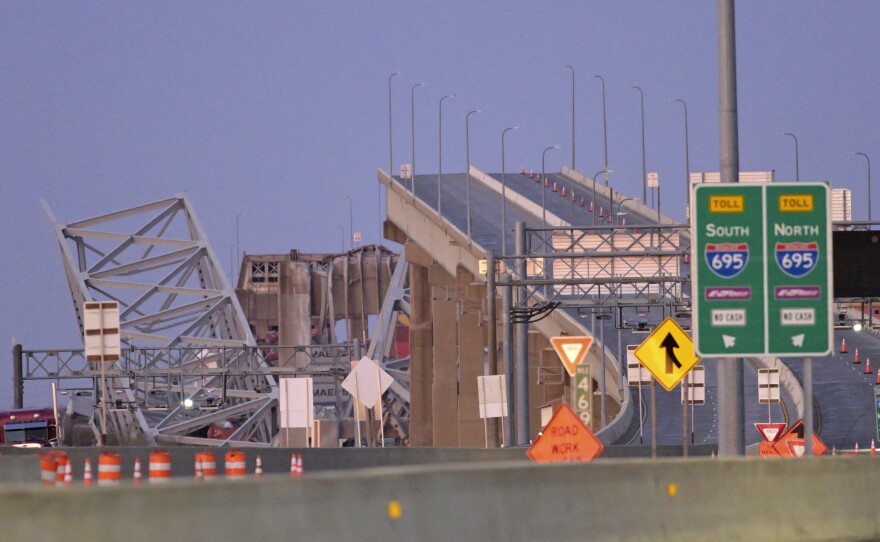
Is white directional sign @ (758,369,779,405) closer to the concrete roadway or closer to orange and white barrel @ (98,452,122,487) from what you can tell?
the concrete roadway

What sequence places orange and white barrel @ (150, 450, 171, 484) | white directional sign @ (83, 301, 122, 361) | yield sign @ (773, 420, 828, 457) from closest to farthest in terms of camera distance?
orange and white barrel @ (150, 450, 171, 484), white directional sign @ (83, 301, 122, 361), yield sign @ (773, 420, 828, 457)

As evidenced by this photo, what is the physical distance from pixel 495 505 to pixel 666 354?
1302 cm

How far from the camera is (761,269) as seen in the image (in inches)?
682

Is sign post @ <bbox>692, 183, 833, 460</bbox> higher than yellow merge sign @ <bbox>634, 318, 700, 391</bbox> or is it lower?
higher

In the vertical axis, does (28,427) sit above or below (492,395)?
below

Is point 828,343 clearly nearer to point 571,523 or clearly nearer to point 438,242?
point 571,523

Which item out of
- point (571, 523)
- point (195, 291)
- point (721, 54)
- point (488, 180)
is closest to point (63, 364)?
point (195, 291)

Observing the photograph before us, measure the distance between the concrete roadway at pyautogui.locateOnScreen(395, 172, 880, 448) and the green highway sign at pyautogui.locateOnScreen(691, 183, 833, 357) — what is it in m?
36.4

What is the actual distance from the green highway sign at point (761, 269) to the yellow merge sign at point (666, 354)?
710cm

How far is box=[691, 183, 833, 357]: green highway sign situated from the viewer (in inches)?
677

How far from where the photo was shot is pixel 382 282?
13112cm

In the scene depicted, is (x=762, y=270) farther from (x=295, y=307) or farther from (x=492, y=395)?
(x=295, y=307)

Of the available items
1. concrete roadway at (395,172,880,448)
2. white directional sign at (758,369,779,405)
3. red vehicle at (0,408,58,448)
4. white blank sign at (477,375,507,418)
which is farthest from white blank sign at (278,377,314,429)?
concrete roadway at (395,172,880,448)

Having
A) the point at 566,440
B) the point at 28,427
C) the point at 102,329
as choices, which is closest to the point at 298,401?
the point at 102,329
